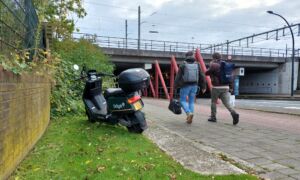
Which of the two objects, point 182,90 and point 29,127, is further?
point 182,90

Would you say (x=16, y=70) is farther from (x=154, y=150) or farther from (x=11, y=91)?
(x=154, y=150)

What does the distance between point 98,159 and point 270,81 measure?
43.8 meters

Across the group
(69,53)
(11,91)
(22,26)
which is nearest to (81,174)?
(11,91)

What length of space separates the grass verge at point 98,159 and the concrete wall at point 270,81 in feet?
130

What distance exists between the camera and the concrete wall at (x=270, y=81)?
4209 cm

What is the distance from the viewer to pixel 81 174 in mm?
3602

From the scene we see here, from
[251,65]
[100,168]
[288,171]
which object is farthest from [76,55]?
[251,65]

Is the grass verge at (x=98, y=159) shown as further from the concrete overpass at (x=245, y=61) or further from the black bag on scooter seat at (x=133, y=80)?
the concrete overpass at (x=245, y=61)

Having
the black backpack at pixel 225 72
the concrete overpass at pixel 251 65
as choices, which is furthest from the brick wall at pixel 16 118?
the concrete overpass at pixel 251 65

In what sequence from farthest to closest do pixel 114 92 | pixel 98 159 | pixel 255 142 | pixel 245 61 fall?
pixel 245 61
pixel 114 92
pixel 255 142
pixel 98 159

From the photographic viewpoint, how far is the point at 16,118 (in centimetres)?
373

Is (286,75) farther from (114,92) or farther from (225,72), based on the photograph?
(114,92)

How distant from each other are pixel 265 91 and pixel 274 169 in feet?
142

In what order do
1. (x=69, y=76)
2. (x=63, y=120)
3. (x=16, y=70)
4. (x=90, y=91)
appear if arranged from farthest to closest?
(x=69, y=76), (x=63, y=120), (x=90, y=91), (x=16, y=70)
